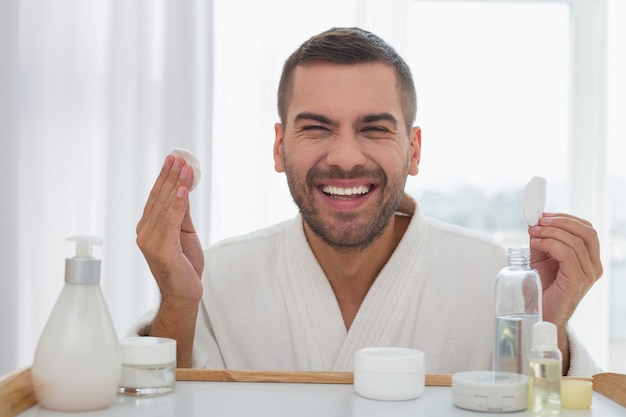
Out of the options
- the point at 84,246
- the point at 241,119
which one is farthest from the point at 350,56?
the point at 241,119

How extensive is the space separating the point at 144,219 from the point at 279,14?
1.36m

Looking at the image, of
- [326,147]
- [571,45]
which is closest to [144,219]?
[326,147]

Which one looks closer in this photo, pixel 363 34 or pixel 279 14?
pixel 363 34

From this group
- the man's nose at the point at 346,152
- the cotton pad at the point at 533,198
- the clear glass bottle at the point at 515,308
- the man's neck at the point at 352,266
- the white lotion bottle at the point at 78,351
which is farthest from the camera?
the man's neck at the point at 352,266

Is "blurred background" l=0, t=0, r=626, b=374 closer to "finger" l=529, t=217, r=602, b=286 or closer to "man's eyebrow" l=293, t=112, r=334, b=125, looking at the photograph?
"man's eyebrow" l=293, t=112, r=334, b=125

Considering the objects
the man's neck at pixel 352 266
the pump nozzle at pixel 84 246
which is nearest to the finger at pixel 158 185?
the pump nozzle at pixel 84 246

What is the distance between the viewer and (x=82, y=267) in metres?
0.81

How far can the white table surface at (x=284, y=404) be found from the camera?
818 mm

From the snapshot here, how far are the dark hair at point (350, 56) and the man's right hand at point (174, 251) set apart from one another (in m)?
0.37

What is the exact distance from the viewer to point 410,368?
34.4 inches

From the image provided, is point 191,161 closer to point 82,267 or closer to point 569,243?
point 82,267

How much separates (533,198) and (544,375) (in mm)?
332

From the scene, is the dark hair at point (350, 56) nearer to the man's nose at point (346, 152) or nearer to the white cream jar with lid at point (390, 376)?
the man's nose at point (346, 152)

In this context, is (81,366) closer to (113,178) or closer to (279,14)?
(113,178)
